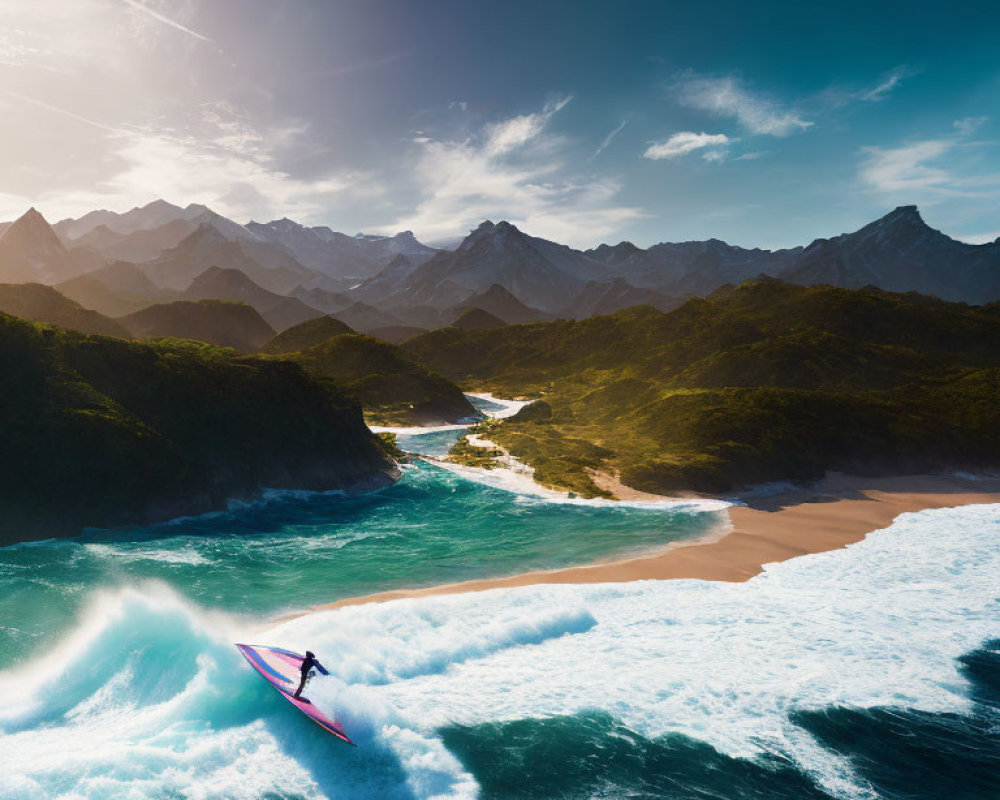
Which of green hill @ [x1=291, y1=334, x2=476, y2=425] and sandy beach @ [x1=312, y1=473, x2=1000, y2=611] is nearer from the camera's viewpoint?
sandy beach @ [x1=312, y1=473, x2=1000, y2=611]

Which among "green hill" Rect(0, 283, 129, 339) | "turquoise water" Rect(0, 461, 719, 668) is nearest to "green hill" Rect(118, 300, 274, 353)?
"green hill" Rect(0, 283, 129, 339)

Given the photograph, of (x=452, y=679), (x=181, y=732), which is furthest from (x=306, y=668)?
(x=452, y=679)

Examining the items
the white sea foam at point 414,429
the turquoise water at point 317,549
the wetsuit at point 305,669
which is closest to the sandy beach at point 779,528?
the turquoise water at point 317,549

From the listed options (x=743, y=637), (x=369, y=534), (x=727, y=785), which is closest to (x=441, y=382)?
(x=369, y=534)

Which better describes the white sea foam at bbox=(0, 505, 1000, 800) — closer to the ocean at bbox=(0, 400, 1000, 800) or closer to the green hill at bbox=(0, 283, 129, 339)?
the ocean at bbox=(0, 400, 1000, 800)

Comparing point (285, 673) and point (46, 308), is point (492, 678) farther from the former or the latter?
point (46, 308)

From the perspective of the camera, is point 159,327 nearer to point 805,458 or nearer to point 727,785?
point 805,458

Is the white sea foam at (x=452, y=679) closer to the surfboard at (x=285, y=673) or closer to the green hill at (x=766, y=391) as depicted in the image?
the surfboard at (x=285, y=673)
